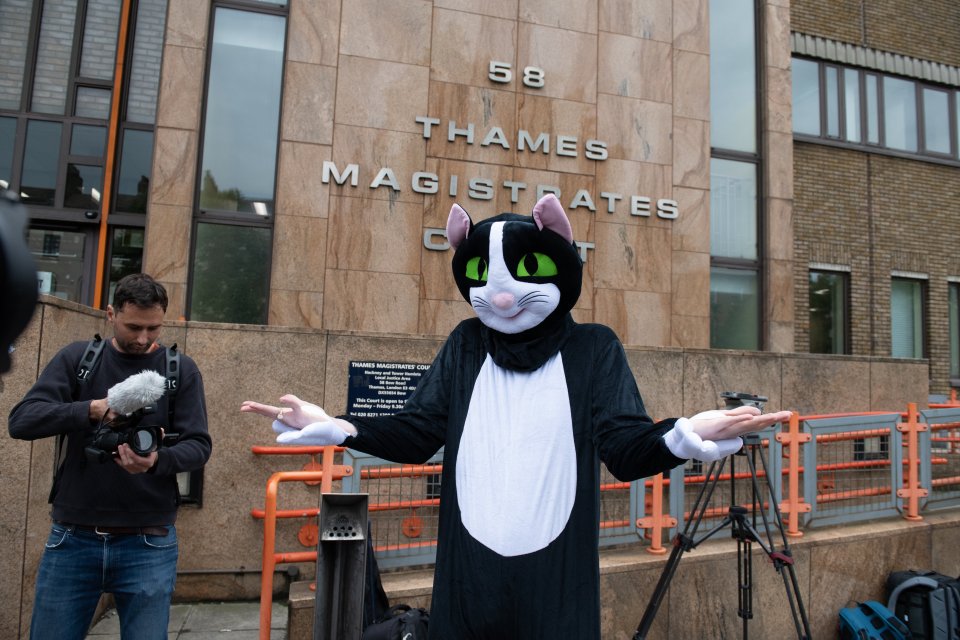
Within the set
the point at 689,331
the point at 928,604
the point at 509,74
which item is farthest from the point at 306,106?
the point at 928,604

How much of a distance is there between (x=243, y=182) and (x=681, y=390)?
5.99m

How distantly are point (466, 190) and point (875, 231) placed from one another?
349 inches

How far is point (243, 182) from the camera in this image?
29.8ft

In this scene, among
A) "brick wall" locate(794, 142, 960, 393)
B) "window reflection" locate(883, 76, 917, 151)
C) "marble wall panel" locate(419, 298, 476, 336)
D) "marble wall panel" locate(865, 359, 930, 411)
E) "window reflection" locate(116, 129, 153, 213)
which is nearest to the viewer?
"marble wall panel" locate(419, 298, 476, 336)

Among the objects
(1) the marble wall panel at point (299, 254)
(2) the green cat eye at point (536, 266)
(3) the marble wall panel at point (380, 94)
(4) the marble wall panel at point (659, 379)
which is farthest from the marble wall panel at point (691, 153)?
(2) the green cat eye at point (536, 266)

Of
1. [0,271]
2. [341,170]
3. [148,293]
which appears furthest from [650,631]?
[341,170]

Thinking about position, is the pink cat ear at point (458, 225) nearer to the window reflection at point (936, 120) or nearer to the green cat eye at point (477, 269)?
the green cat eye at point (477, 269)

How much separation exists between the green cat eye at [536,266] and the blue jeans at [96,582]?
1877 mm

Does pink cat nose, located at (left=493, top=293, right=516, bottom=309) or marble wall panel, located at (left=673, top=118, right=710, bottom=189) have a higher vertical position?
marble wall panel, located at (left=673, top=118, right=710, bottom=189)

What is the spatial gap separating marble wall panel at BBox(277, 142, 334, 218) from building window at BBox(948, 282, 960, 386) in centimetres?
1266

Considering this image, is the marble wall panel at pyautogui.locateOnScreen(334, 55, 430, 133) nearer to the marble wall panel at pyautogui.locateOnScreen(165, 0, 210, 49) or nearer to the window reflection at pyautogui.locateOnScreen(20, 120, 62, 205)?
the marble wall panel at pyautogui.locateOnScreen(165, 0, 210, 49)

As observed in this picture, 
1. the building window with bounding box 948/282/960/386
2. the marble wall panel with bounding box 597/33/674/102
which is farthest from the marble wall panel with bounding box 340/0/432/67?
the building window with bounding box 948/282/960/386

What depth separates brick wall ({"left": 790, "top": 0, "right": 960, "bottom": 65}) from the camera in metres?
13.6

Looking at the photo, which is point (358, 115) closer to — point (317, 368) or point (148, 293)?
point (317, 368)
